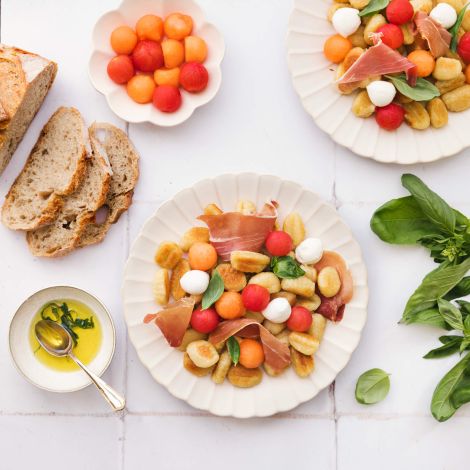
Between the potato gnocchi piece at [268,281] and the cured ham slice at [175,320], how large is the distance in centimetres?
17

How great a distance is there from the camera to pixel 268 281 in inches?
72.1

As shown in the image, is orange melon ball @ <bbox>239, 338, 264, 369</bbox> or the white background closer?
orange melon ball @ <bbox>239, 338, 264, 369</bbox>

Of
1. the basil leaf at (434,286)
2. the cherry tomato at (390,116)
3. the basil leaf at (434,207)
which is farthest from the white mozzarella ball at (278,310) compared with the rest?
the cherry tomato at (390,116)

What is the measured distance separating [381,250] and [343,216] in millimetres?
139

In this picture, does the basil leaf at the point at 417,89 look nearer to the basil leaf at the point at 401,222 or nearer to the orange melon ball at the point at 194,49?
the basil leaf at the point at 401,222

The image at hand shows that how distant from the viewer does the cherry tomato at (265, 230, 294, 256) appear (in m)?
1.83

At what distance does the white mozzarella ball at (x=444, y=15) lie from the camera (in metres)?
1.83

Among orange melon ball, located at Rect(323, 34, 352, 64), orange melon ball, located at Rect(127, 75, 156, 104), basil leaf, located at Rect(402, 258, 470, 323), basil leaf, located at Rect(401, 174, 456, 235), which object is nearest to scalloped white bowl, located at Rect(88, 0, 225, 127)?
orange melon ball, located at Rect(127, 75, 156, 104)

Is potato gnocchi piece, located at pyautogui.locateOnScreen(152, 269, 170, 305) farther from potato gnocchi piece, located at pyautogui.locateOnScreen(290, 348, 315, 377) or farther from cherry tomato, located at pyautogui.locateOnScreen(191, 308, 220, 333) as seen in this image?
potato gnocchi piece, located at pyautogui.locateOnScreen(290, 348, 315, 377)

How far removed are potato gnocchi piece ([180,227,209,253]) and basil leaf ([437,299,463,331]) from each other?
2.11 feet

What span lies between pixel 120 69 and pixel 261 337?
31.1 inches

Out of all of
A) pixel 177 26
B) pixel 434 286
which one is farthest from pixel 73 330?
pixel 434 286

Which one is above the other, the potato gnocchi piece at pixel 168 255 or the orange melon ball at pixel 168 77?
the orange melon ball at pixel 168 77

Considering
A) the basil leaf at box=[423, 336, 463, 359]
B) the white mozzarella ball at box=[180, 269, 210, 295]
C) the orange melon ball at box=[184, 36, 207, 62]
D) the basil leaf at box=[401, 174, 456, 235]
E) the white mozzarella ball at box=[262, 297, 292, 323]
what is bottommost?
the basil leaf at box=[423, 336, 463, 359]
